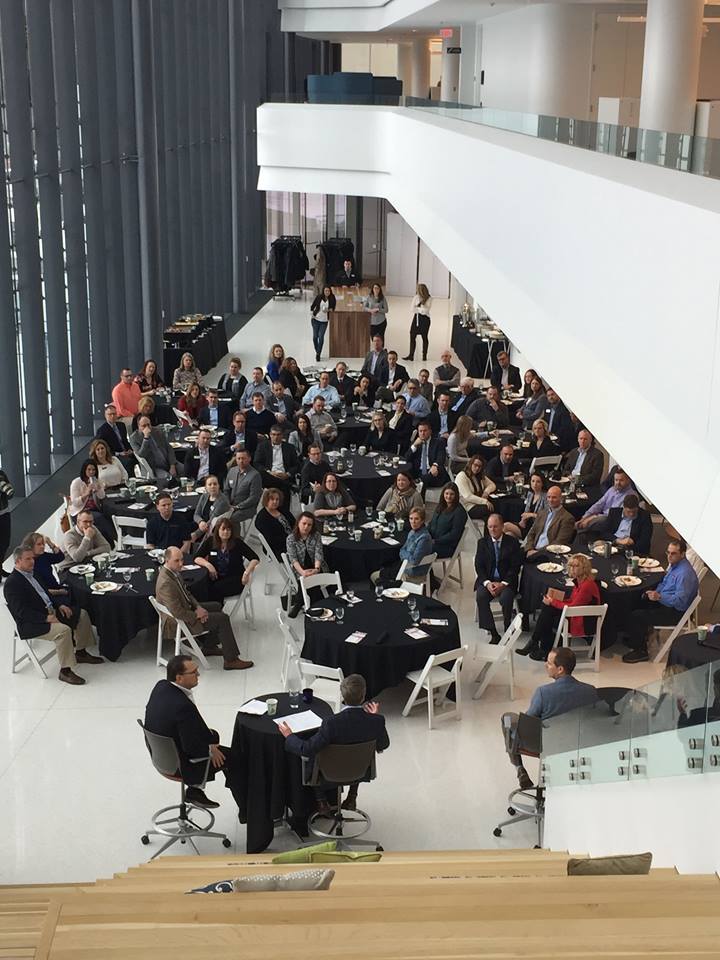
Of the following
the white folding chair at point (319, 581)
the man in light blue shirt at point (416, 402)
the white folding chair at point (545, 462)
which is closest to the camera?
the white folding chair at point (319, 581)

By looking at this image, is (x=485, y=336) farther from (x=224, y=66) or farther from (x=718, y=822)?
(x=718, y=822)

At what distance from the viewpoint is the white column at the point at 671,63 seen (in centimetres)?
1217

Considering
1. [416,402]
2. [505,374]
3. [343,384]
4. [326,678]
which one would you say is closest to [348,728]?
[326,678]

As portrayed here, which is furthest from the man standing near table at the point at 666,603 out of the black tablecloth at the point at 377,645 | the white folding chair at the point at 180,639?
the white folding chair at the point at 180,639

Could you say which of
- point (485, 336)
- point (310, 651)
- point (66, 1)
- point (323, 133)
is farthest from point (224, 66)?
point (310, 651)

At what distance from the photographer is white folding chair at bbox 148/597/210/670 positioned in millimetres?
9867

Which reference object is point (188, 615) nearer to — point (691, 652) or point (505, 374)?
point (691, 652)

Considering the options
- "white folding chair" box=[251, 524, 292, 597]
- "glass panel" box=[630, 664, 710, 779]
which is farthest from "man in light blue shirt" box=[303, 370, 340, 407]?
"glass panel" box=[630, 664, 710, 779]

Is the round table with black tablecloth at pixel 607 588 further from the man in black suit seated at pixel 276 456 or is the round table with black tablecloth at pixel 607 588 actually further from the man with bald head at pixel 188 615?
the man in black suit seated at pixel 276 456

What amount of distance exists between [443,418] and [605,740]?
9814 mm

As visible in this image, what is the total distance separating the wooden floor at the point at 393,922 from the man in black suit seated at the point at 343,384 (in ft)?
41.9

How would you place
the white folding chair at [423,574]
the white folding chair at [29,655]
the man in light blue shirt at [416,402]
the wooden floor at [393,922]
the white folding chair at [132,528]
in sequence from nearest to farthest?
the wooden floor at [393,922]
the white folding chair at [29,655]
the white folding chair at [423,574]
the white folding chair at [132,528]
the man in light blue shirt at [416,402]

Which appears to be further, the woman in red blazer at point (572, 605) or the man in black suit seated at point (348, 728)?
the woman in red blazer at point (572, 605)

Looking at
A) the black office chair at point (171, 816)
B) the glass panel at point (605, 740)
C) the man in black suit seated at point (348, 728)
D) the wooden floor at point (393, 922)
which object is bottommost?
the black office chair at point (171, 816)
